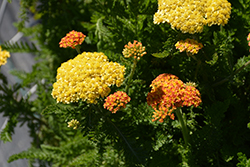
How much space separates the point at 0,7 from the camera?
154 inches

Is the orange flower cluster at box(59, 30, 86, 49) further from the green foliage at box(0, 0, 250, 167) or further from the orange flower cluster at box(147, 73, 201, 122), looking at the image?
the orange flower cluster at box(147, 73, 201, 122)

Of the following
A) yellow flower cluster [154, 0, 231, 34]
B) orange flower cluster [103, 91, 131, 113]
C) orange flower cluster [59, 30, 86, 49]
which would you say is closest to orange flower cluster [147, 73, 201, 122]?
orange flower cluster [103, 91, 131, 113]

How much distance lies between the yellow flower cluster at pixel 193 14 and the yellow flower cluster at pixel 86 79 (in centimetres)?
50

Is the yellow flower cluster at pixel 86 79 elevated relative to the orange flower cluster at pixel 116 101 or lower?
elevated

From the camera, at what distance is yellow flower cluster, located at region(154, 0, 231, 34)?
1521mm

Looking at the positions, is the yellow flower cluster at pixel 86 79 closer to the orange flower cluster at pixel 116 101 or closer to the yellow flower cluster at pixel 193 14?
the orange flower cluster at pixel 116 101

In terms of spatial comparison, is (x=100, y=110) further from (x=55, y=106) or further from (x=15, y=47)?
(x=15, y=47)

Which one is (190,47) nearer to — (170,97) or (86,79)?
(170,97)

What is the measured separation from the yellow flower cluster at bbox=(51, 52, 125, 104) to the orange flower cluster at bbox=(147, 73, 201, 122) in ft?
0.87

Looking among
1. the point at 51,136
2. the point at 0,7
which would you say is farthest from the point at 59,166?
the point at 0,7

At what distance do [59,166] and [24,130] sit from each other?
110 centimetres

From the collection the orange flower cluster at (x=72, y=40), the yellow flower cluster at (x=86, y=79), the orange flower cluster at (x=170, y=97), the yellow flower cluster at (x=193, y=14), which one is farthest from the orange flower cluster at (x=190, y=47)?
the orange flower cluster at (x=72, y=40)

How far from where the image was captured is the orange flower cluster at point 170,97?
1488mm

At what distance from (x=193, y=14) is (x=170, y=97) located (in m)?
0.58
